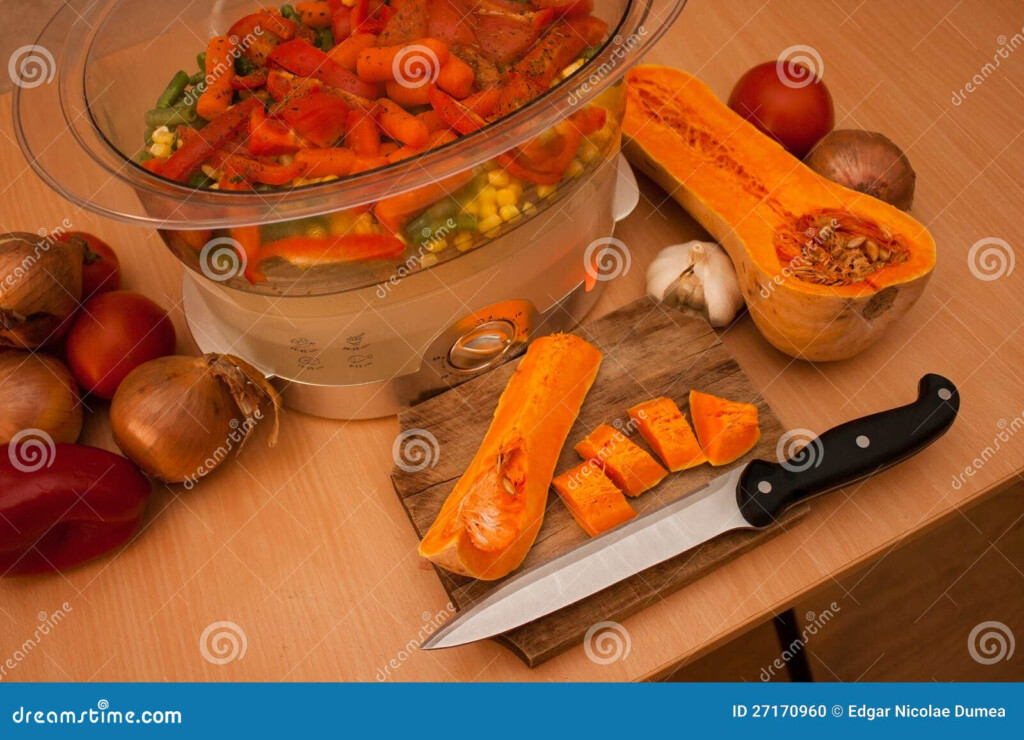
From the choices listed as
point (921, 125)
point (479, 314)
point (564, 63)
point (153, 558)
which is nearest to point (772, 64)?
point (921, 125)

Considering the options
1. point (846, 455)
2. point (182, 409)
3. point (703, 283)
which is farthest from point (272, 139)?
point (846, 455)

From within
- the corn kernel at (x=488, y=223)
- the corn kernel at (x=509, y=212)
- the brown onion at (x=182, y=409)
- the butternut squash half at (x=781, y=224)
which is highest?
the butternut squash half at (x=781, y=224)

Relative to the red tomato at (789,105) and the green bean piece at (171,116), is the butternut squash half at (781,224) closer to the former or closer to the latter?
the red tomato at (789,105)

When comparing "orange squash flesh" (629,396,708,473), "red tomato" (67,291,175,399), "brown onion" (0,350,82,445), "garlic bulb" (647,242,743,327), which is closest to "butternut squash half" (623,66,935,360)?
"garlic bulb" (647,242,743,327)

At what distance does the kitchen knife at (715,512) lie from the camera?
88 cm

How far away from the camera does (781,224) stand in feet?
3.43

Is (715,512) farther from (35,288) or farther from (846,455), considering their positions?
(35,288)

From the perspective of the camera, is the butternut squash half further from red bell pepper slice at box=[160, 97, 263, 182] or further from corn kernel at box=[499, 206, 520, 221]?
red bell pepper slice at box=[160, 97, 263, 182]

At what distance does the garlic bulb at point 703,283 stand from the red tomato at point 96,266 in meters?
0.68

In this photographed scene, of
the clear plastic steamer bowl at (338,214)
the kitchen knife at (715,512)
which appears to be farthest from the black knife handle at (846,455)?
the clear plastic steamer bowl at (338,214)

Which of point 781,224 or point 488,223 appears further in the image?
point 781,224

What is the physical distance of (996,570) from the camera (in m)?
1.49

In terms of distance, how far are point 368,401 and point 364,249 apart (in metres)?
0.24

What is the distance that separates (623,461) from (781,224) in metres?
0.33
